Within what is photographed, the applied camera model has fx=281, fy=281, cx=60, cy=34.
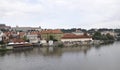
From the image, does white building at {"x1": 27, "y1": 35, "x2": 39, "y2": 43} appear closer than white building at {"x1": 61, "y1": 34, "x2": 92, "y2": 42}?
Yes

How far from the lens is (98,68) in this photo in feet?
35.9

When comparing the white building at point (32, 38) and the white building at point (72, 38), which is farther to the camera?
the white building at point (72, 38)

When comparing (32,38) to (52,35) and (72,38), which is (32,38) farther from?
(72,38)

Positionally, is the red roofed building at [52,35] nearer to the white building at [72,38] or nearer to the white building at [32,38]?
the white building at [72,38]

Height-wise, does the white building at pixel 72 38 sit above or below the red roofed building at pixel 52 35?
below

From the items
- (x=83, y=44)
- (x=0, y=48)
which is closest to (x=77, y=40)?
(x=83, y=44)

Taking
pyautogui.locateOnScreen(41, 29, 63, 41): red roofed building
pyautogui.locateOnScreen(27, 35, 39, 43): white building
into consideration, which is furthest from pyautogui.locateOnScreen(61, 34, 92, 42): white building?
pyautogui.locateOnScreen(27, 35, 39, 43): white building

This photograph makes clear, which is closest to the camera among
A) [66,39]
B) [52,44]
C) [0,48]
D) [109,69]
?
[109,69]

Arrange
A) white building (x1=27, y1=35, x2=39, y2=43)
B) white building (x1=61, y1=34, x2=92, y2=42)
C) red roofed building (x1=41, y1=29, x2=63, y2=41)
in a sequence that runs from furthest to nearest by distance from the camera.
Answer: red roofed building (x1=41, y1=29, x2=63, y2=41) → white building (x1=61, y1=34, x2=92, y2=42) → white building (x1=27, y1=35, x2=39, y2=43)

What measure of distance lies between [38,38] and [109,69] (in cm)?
1517

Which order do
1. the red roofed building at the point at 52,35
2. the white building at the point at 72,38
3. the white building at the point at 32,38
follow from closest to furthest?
the white building at the point at 32,38
the white building at the point at 72,38
the red roofed building at the point at 52,35

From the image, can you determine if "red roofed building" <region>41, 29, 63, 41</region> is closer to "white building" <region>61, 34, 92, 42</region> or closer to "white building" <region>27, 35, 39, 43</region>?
"white building" <region>61, 34, 92, 42</region>

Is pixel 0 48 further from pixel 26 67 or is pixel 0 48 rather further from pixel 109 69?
pixel 109 69

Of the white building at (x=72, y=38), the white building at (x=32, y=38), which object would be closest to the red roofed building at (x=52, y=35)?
the white building at (x=72, y=38)
